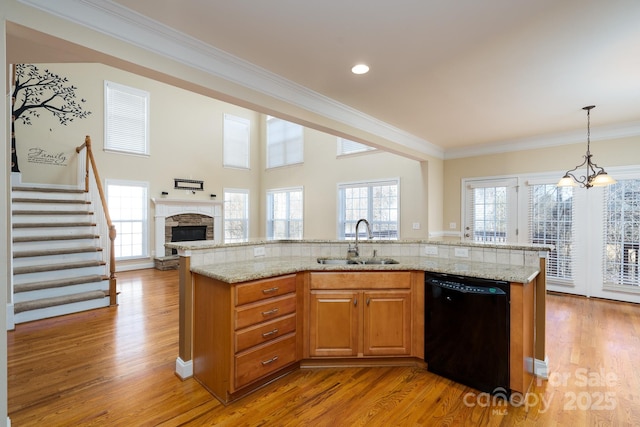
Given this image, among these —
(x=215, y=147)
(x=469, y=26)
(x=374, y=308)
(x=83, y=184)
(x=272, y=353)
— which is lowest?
(x=272, y=353)

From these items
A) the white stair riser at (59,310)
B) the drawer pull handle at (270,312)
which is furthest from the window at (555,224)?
the white stair riser at (59,310)

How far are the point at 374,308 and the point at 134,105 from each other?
24.3 feet

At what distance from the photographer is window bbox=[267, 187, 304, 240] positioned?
8492 millimetres

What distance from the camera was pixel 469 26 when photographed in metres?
2.17

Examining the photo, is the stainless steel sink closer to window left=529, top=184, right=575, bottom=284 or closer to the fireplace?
window left=529, top=184, right=575, bottom=284

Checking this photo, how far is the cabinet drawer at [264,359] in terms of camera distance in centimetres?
218

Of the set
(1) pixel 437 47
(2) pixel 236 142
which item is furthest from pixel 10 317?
(2) pixel 236 142

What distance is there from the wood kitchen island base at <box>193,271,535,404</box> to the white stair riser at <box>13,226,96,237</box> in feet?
13.1

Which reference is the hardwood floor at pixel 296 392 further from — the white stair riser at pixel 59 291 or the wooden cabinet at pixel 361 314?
the white stair riser at pixel 59 291

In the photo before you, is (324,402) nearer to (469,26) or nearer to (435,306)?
(435,306)

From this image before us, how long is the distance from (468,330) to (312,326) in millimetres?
1226

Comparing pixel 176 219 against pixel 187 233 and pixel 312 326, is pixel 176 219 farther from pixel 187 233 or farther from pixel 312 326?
pixel 312 326

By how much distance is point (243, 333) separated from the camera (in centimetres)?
220

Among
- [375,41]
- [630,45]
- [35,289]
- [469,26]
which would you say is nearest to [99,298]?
[35,289]
